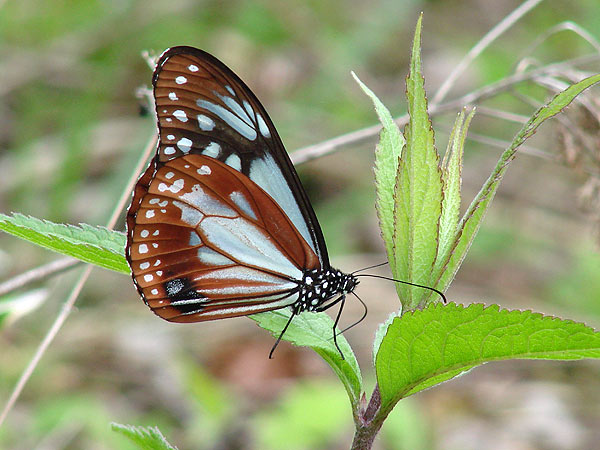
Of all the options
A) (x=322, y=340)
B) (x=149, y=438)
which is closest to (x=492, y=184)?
(x=322, y=340)

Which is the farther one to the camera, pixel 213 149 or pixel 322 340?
pixel 213 149

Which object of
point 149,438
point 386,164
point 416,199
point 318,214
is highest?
point 318,214

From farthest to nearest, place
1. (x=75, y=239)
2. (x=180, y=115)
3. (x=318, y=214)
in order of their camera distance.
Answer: (x=318, y=214) < (x=180, y=115) < (x=75, y=239)

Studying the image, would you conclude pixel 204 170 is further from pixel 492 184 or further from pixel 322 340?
pixel 492 184

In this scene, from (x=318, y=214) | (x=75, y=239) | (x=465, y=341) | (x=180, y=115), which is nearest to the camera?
(x=465, y=341)

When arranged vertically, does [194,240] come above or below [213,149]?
below

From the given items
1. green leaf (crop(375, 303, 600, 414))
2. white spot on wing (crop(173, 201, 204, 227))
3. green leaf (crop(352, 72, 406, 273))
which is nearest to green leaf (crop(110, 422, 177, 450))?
green leaf (crop(375, 303, 600, 414))
